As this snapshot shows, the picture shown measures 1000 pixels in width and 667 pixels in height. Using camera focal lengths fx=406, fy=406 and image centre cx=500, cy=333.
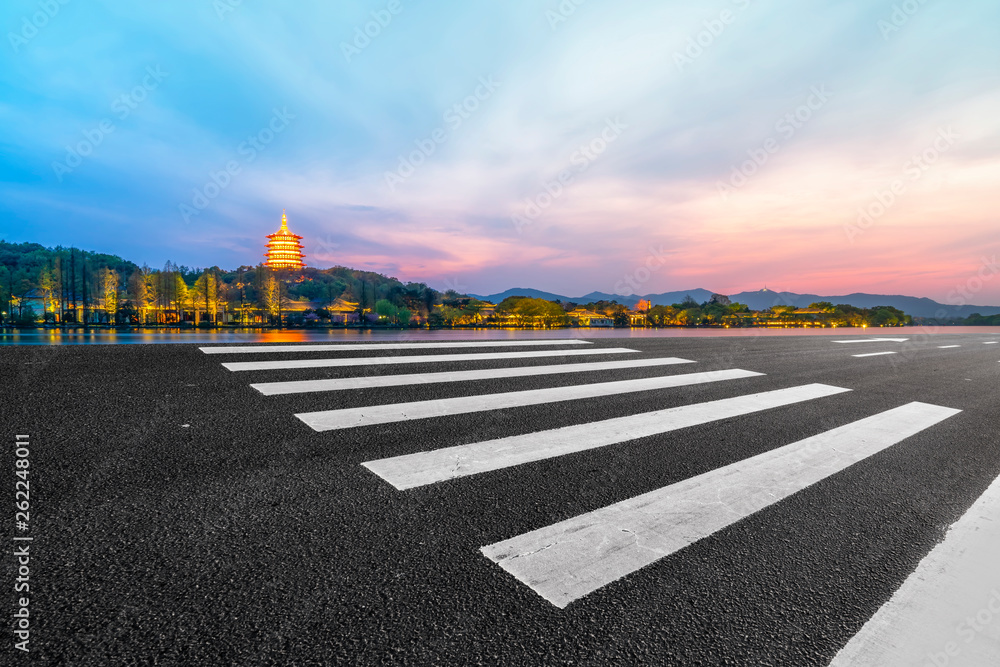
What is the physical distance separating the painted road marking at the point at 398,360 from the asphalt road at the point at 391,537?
1.10 m

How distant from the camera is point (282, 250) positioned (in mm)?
143875

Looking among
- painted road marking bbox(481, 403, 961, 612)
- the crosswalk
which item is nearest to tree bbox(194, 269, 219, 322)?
the crosswalk

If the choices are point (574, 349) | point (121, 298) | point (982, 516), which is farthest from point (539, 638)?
point (121, 298)

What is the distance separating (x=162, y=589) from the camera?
1401 millimetres

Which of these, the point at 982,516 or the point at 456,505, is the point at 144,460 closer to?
the point at 456,505

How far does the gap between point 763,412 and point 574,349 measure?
154 inches

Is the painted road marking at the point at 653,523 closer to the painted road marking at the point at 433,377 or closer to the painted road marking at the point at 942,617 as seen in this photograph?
the painted road marking at the point at 942,617

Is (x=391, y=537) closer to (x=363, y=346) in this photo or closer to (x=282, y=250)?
(x=363, y=346)

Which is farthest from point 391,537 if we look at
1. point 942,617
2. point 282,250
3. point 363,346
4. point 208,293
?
point 282,250

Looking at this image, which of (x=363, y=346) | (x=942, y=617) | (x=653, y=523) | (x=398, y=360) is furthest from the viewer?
(x=363, y=346)

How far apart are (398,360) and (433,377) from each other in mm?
1084

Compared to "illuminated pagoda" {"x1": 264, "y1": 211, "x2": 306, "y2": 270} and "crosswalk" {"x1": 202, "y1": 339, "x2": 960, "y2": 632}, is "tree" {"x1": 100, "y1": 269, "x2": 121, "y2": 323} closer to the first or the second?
"crosswalk" {"x1": 202, "y1": 339, "x2": 960, "y2": 632}

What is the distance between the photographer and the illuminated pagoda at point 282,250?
143 metres

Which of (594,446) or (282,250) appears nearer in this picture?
(594,446)
